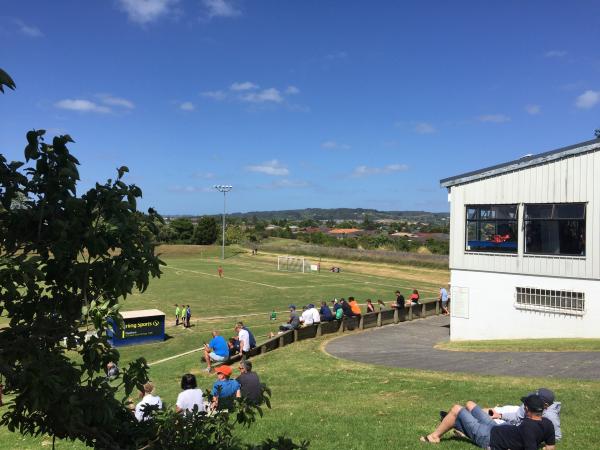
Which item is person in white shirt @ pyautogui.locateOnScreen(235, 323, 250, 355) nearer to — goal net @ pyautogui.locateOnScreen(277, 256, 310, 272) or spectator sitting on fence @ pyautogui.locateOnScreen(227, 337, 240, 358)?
spectator sitting on fence @ pyautogui.locateOnScreen(227, 337, 240, 358)

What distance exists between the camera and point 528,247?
20.8m

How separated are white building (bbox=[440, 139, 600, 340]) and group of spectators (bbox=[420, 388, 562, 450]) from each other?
12960 millimetres

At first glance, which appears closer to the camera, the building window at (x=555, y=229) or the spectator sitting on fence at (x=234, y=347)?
the spectator sitting on fence at (x=234, y=347)

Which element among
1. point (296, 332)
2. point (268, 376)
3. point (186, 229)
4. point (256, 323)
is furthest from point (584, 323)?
point (186, 229)

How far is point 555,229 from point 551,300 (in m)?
2.62

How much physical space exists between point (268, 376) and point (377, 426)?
628 centimetres

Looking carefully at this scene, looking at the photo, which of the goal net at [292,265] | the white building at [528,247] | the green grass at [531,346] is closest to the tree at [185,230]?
A: the goal net at [292,265]

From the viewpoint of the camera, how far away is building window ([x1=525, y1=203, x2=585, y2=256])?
63.5 ft

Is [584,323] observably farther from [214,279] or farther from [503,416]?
[214,279]

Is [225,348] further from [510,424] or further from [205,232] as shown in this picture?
[205,232]

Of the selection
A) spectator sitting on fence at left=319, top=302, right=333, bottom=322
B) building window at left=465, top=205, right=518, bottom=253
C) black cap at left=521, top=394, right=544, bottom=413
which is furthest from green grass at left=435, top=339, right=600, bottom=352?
black cap at left=521, top=394, right=544, bottom=413

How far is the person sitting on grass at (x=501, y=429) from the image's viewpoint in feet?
20.6

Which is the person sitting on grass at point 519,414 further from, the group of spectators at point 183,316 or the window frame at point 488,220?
the group of spectators at point 183,316

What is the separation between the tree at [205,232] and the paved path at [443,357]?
101054 millimetres
